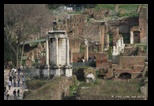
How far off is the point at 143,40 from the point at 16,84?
79.8ft

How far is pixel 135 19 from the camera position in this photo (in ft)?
244

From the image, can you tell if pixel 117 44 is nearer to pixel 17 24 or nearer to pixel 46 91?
pixel 17 24

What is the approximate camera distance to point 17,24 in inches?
2349

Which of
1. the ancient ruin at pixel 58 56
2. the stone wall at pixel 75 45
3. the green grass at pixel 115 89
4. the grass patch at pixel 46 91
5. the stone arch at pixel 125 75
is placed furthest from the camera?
the stone wall at pixel 75 45

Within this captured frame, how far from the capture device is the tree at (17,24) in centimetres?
5847

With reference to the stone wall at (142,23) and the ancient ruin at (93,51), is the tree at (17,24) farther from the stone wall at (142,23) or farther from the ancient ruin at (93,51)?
the stone wall at (142,23)

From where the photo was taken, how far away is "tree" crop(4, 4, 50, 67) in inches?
2302

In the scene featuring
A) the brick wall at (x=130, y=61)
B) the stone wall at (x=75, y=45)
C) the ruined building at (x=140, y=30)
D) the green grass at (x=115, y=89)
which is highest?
the ruined building at (x=140, y=30)

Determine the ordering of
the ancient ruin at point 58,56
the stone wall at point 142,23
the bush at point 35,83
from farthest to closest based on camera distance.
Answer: the stone wall at point 142,23
the ancient ruin at point 58,56
the bush at point 35,83

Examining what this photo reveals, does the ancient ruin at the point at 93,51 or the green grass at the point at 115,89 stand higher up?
the ancient ruin at the point at 93,51

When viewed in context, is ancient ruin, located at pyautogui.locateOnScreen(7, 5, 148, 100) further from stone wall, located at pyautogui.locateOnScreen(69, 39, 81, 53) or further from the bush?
the bush

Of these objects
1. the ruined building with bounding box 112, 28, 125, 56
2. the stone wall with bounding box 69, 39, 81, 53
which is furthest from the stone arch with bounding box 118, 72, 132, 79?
the stone wall with bounding box 69, 39, 81, 53

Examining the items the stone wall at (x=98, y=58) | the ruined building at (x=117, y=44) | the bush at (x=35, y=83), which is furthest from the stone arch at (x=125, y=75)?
the bush at (x=35, y=83)

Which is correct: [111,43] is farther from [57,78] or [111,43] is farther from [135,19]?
[57,78]
